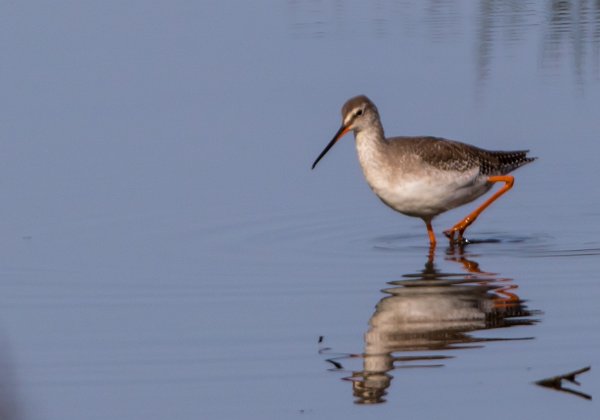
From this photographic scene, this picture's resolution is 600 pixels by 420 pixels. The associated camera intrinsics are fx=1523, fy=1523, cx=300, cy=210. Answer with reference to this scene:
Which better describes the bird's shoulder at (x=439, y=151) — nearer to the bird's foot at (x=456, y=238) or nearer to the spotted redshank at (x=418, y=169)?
the spotted redshank at (x=418, y=169)

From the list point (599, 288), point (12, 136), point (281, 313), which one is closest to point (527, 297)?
point (599, 288)

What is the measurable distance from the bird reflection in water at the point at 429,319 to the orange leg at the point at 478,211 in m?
1.11

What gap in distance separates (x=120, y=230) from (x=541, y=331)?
3915mm

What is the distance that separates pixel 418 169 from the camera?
37.2ft

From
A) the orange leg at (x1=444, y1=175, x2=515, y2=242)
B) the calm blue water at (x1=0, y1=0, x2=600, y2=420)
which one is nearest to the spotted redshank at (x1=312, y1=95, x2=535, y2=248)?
the orange leg at (x1=444, y1=175, x2=515, y2=242)

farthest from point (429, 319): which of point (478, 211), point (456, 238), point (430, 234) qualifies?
point (478, 211)

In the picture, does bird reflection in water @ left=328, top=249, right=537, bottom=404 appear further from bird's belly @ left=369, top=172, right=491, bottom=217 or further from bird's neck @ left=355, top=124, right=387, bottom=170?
bird's neck @ left=355, top=124, right=387, bottom=170

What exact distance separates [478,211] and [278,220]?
160cm

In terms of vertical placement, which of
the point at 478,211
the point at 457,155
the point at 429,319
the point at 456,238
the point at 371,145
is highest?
the point at 371,145

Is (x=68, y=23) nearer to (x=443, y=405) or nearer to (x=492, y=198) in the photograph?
(x=492, y=198)


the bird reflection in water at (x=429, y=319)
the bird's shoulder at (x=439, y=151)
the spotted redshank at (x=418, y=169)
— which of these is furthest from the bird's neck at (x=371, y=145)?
the bird reflection in water at (x=429, y=319)

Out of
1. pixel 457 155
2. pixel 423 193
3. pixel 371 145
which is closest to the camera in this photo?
pixel 423 193

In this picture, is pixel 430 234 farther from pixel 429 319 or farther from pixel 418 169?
pixel 429 319

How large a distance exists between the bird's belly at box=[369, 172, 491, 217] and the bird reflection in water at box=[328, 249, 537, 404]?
783 millimetres
